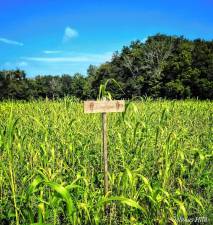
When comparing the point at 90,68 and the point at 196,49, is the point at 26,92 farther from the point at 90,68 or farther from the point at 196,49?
the point at 196,49

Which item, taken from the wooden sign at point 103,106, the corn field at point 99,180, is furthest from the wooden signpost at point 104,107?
the corn field at point 99,180

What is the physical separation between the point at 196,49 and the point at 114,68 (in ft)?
48.7

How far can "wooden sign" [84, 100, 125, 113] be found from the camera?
3.41 meters

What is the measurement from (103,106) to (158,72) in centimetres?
4540

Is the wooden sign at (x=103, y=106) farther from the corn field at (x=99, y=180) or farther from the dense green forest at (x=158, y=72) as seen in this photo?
the dense green forest at (x=158, y=72)

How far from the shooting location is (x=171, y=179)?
3996mm

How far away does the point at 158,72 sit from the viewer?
48.1 m

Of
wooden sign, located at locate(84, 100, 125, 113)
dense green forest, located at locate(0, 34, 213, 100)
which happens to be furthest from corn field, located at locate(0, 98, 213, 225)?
dense green forest, located at locate(0, 34, 213, 100)

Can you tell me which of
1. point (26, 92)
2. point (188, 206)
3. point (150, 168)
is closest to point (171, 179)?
point (150, 168)

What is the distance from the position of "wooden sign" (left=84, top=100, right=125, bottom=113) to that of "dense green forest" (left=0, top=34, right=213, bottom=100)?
88.7 ft

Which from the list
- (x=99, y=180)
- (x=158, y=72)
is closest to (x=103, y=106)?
(x=99, y=180)

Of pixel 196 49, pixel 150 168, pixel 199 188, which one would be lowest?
pixel 199 188

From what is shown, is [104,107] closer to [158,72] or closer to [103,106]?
[103,106]

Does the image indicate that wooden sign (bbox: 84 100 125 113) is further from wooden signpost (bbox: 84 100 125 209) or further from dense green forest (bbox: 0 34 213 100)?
dense green forest (bbox: 0 34 213 100)
